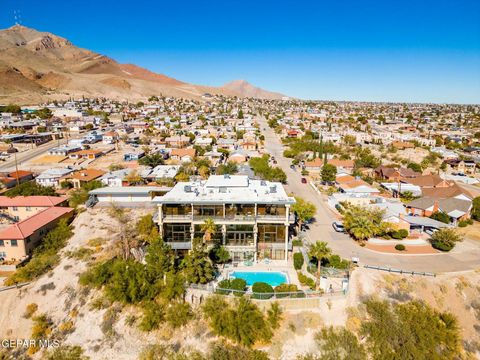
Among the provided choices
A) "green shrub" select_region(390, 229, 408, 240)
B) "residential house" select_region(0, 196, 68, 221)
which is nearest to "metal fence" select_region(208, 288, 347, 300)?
"green shrub" select_region(390, 229, 408, 240)

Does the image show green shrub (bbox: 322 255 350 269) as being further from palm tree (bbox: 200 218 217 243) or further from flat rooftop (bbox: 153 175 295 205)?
palm tree (bbox: 200 218 217 243)

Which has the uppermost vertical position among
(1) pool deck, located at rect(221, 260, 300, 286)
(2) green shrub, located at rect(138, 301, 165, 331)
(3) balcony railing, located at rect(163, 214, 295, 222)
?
(3) balcony railing, located at rect(163, 214, 295, 222)

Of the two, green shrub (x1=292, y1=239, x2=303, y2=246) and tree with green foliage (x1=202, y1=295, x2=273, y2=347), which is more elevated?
green shrub (x1=292, y1=239, x2=303, y2=246)

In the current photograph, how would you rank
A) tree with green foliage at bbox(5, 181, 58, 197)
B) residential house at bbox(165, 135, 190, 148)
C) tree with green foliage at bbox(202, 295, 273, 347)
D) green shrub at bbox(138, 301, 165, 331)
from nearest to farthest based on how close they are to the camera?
tree with green foliage at bbox(202, 295, 273, 347) < green shrub at bbox(138, 301, 165, 331) < tree with green foliage at bbox(5, 181, 58, 197) < residential house at bbox(165, 135, 190, 148)

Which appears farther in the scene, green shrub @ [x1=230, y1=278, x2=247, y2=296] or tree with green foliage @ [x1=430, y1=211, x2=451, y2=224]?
tree with green foliage @ [x1=430, y1=211, x2=451, y2=224]

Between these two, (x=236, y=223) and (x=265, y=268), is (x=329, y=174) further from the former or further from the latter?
(x=236, y=223)

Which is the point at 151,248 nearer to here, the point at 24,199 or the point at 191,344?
the point at 191,344
